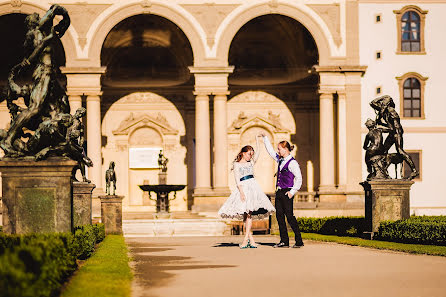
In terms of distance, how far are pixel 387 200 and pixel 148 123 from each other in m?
29.1

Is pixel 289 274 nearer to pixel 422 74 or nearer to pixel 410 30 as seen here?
pixel 422 74

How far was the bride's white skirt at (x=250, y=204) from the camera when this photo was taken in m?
17.0

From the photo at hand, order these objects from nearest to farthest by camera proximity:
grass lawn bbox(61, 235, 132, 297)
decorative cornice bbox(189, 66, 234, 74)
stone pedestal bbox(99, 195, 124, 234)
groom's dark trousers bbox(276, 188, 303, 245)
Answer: grass lawn bbox(61, 235, 132, 297), groom's dark trousers bbox(276, 188, 303, 245), stone pedestal bbox(99, 195, 124, 234), decorative cornice bbox(189, 66, 234, 74)

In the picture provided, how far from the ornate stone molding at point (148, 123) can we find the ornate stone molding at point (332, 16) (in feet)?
37.2

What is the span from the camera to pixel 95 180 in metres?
41.8

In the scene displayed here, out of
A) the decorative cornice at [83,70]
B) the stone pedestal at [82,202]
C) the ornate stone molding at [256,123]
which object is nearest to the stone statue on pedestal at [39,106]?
the stone pedestal at [82,202]

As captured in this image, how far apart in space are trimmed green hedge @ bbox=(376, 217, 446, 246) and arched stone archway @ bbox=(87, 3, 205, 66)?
79.0 ft

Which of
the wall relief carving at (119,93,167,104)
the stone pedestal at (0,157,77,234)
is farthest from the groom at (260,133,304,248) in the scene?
the wall relief carving at (119,93,167,104)

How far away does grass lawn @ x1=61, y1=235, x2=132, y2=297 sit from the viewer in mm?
9016

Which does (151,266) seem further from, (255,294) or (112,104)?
(112,104)

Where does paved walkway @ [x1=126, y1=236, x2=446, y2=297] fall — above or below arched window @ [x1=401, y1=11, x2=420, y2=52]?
below

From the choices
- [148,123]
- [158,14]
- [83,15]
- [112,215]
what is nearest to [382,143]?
[112,215]

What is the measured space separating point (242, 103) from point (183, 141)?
13.8 feet

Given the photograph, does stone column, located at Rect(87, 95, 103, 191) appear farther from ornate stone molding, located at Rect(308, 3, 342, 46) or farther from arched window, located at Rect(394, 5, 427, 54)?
arched window, located at Rect(394, 5, 427, 54)
